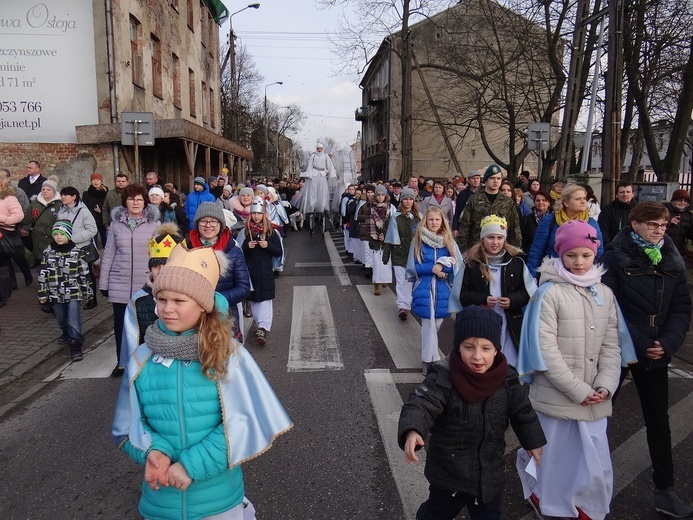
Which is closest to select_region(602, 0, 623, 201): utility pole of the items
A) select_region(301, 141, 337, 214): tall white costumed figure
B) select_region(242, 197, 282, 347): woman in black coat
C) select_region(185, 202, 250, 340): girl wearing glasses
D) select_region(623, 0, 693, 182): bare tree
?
select_region(623, 0, 693, 182): bare tree

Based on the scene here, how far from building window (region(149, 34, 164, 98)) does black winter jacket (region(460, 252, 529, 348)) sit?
1834cm

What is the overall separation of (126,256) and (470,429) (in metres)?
4.32

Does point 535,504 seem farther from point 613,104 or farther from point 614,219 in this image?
point 613,104

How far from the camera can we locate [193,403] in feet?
7.70

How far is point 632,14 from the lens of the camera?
1633cm

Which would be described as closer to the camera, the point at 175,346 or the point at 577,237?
the point at 175,346

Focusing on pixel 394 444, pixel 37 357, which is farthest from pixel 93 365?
pixel 394 444

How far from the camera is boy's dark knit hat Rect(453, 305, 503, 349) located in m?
2.50

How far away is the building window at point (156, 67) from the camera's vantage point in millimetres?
20141

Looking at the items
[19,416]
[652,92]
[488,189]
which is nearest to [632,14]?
[652,92]

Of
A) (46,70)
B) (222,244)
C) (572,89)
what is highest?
(46,70)

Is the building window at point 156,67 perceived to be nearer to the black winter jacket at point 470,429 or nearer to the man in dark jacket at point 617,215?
the man in dark jacket at point 617,215

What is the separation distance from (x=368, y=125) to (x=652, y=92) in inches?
1617

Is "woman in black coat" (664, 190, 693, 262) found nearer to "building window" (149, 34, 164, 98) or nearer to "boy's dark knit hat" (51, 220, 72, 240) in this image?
"boy's dark knit hat" (51, 220, 72, 240)
